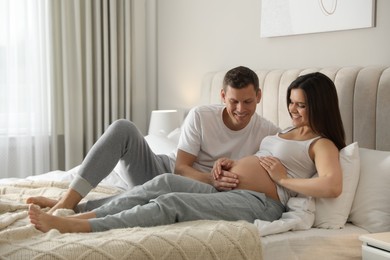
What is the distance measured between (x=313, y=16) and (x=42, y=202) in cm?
178

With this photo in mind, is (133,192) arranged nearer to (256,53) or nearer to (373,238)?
(373,238)

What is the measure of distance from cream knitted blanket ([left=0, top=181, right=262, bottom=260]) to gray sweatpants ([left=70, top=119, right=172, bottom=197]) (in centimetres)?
36

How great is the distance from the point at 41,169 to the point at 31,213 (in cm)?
251

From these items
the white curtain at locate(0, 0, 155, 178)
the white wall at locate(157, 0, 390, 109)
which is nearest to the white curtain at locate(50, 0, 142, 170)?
the white curtain at locate(0, 0, 155, 178)

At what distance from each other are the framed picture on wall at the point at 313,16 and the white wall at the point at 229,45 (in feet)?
0.14

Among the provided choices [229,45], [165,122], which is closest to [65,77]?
[165,122]

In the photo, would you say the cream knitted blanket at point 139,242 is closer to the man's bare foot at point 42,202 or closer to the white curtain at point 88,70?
the man's bare foot at point 42,202

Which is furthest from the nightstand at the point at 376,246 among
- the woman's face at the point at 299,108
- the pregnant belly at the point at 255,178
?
the woman's face at the point at 299,108

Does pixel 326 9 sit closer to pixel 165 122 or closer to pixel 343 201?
pixel 343 201

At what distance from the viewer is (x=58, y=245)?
183 cm

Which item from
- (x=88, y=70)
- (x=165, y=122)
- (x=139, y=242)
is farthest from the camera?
(x=88, y=70)

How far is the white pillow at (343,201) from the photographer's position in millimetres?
2377

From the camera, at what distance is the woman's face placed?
257 centimetres

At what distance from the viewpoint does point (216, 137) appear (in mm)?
2898
